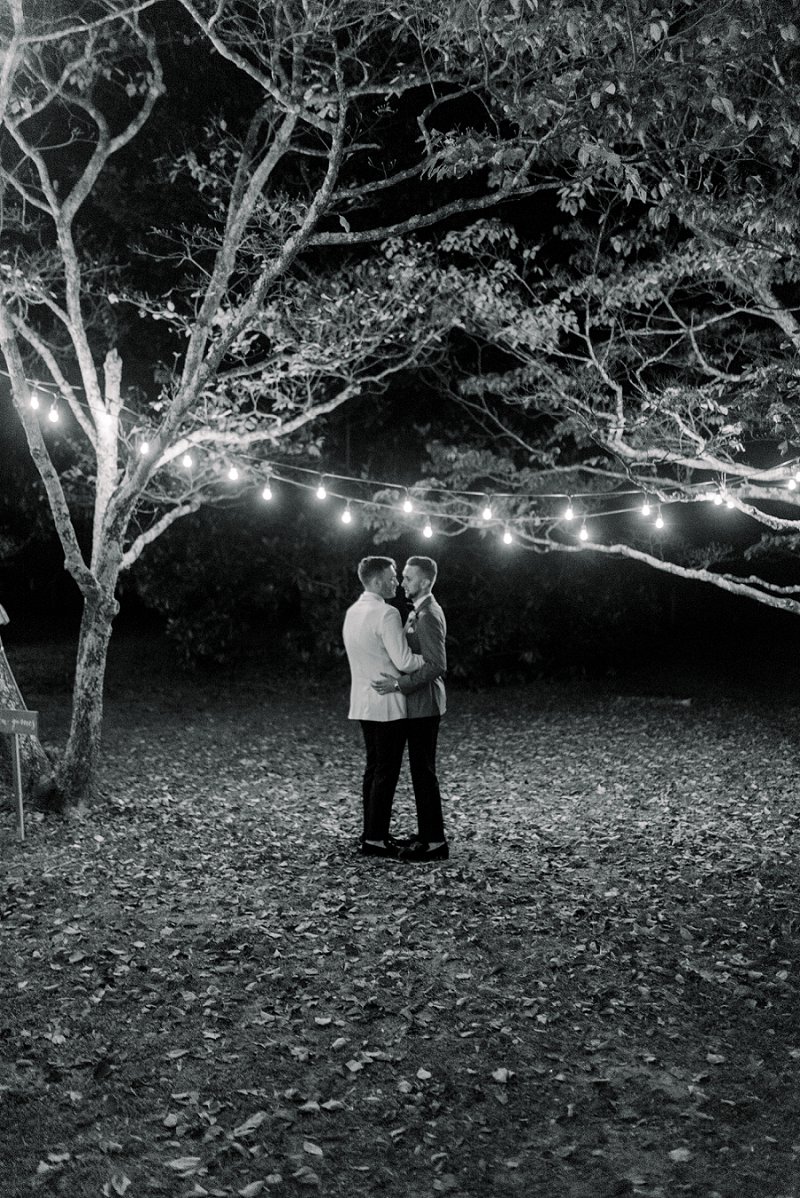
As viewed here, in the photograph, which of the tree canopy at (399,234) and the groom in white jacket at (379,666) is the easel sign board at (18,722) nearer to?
the tree canopy at (399,234)

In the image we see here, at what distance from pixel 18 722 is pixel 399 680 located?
9.16 feet

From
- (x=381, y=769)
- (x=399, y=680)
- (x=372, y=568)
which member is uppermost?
(x=372, y=568)

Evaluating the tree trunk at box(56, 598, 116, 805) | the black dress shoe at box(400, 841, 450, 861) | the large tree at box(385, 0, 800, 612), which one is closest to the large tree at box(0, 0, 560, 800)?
the tree trunk at box(56, 598, 116, 805)

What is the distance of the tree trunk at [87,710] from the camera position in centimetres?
875

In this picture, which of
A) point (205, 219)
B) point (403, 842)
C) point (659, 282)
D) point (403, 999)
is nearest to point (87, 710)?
point (403, 842)

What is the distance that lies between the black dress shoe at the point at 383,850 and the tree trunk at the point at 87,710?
2640mm

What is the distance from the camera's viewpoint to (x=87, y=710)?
880cm

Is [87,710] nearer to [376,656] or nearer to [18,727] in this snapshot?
[18,727]

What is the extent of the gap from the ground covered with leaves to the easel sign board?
34.6 inches

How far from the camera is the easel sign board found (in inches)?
293

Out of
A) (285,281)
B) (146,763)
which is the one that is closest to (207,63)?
(285,281)

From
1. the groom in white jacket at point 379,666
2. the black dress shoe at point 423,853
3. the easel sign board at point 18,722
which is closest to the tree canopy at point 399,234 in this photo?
the easel sign board at point 18,722

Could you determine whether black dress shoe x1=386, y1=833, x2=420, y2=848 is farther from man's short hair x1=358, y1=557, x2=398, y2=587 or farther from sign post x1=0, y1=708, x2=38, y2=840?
sign post x1=0, y1=708, x2=38, y2=840

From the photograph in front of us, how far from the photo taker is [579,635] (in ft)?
66.2
